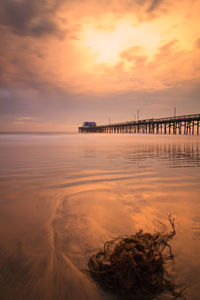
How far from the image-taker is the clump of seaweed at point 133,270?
1.32 meters

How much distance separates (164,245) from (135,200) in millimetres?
1201

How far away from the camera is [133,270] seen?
139 centimetres

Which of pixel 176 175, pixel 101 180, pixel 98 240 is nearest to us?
pixel 98 240

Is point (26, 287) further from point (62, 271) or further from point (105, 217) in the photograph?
point (105, 217)

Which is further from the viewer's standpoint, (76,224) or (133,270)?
(76,224)

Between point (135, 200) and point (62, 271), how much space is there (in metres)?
1.81

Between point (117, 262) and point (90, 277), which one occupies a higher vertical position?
point (117, 262)

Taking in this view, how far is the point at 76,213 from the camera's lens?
259 centimetres

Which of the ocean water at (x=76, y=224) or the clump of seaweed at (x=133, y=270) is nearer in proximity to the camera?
the clump of seaweed at (x=133, y=270)

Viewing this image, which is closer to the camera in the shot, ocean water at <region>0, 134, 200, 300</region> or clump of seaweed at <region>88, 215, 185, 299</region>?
clump of seaweed at <region>88, 215, 185, 299</region>

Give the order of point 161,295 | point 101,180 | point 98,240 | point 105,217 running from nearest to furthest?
point 161,295
point 98,240
point 105,217
point 101,180

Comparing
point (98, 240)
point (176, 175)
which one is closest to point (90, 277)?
point (98, 240)

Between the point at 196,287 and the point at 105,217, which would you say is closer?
the point at 196,287

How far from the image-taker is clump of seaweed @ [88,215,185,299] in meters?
1.32
